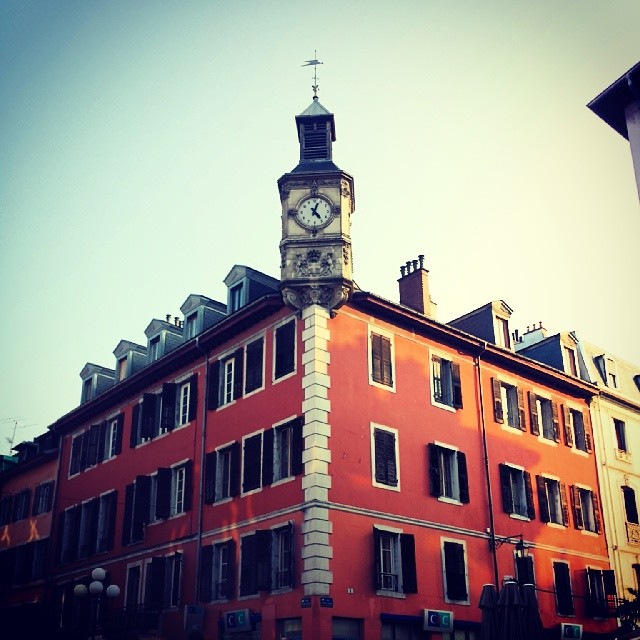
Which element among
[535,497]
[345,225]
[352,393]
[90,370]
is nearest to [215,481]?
[352,393]

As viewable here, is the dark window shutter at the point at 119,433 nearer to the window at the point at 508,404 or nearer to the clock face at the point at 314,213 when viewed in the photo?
the clock face at the point at 314,213

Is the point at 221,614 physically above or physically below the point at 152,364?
below

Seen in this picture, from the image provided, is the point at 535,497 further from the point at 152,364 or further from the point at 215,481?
the point at 152,364

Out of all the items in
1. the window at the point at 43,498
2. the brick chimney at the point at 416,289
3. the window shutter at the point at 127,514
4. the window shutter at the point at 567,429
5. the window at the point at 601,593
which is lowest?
the window at the point at 601,593

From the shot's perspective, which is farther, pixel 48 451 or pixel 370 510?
pixel 48 451

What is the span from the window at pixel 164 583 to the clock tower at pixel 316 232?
35.5 ft

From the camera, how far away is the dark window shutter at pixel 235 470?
97.1ft

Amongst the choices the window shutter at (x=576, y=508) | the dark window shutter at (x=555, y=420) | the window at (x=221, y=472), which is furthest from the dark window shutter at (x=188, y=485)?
the window shutter at (x=576, y=508)

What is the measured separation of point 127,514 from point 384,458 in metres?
12.6

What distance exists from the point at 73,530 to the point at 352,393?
18190 millimetres

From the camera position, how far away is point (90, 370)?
43.5 metres

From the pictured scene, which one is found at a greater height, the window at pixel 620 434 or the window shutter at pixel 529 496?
the window at pixel 620 434

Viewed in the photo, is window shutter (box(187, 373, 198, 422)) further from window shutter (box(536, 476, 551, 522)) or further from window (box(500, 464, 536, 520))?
window shutter (box(536, 476, 551, 522))

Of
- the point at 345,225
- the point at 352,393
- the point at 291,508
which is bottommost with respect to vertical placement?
the point at 291,508
